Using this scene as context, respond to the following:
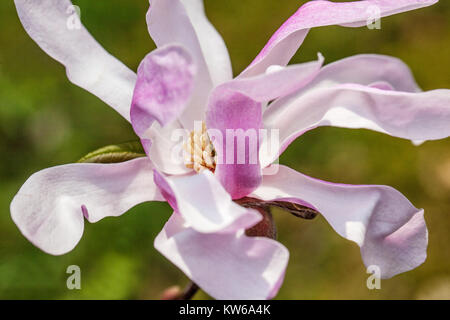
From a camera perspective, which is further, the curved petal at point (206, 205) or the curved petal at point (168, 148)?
the curved petal at point (168, 148)

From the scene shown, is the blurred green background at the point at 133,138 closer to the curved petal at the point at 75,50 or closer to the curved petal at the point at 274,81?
the curved petal at the point at 75,50

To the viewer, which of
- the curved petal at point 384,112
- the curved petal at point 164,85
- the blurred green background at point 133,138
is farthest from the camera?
the blurred green background at point 133,138

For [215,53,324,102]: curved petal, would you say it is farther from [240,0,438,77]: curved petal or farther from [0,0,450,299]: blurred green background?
[0,0,450,299]: blurred green background

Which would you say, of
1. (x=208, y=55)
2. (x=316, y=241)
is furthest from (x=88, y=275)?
(x=208, y=55)

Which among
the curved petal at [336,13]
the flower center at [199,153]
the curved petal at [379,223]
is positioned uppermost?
the curved petal at [336,13]

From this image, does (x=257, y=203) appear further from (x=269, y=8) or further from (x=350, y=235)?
(x=269, y=8)

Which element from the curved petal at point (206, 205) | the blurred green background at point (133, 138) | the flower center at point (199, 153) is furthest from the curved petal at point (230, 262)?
the blurred green background at point (133, 138)

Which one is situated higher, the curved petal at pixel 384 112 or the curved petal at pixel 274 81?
the curved petal at pixel 274 81

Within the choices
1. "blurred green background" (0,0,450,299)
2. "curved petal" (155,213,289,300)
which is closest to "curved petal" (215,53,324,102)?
"curved petal" (155,213,289,300)
